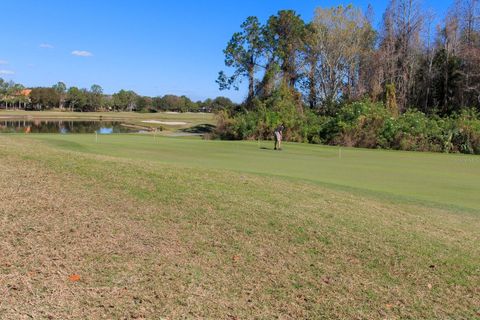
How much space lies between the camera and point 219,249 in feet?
19.6

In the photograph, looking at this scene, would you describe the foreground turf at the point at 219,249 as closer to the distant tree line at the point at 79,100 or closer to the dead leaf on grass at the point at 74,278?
the dead leaf on grass at the point at 74,278

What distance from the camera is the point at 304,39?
51938mm

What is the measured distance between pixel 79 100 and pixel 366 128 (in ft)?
465

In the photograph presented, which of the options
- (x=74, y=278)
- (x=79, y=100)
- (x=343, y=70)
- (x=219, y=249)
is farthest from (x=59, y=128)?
(x=79, y=100)

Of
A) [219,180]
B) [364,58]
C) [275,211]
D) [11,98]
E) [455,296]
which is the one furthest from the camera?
[11,98]

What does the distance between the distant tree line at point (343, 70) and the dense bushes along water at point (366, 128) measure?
12 cm

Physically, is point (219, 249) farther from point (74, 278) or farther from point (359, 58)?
point (359, 58)

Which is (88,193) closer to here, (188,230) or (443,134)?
(188,230)

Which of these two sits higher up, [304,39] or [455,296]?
[304,39]

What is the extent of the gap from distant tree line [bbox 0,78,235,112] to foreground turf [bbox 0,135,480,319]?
135260 millimetres

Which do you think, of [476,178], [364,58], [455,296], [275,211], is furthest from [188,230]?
[364,58]

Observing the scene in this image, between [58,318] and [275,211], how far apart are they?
4.56 metres

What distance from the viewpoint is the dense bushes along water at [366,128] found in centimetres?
3020

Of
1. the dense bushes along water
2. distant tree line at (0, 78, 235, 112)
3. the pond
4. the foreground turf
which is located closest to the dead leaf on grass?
the foreground turf
